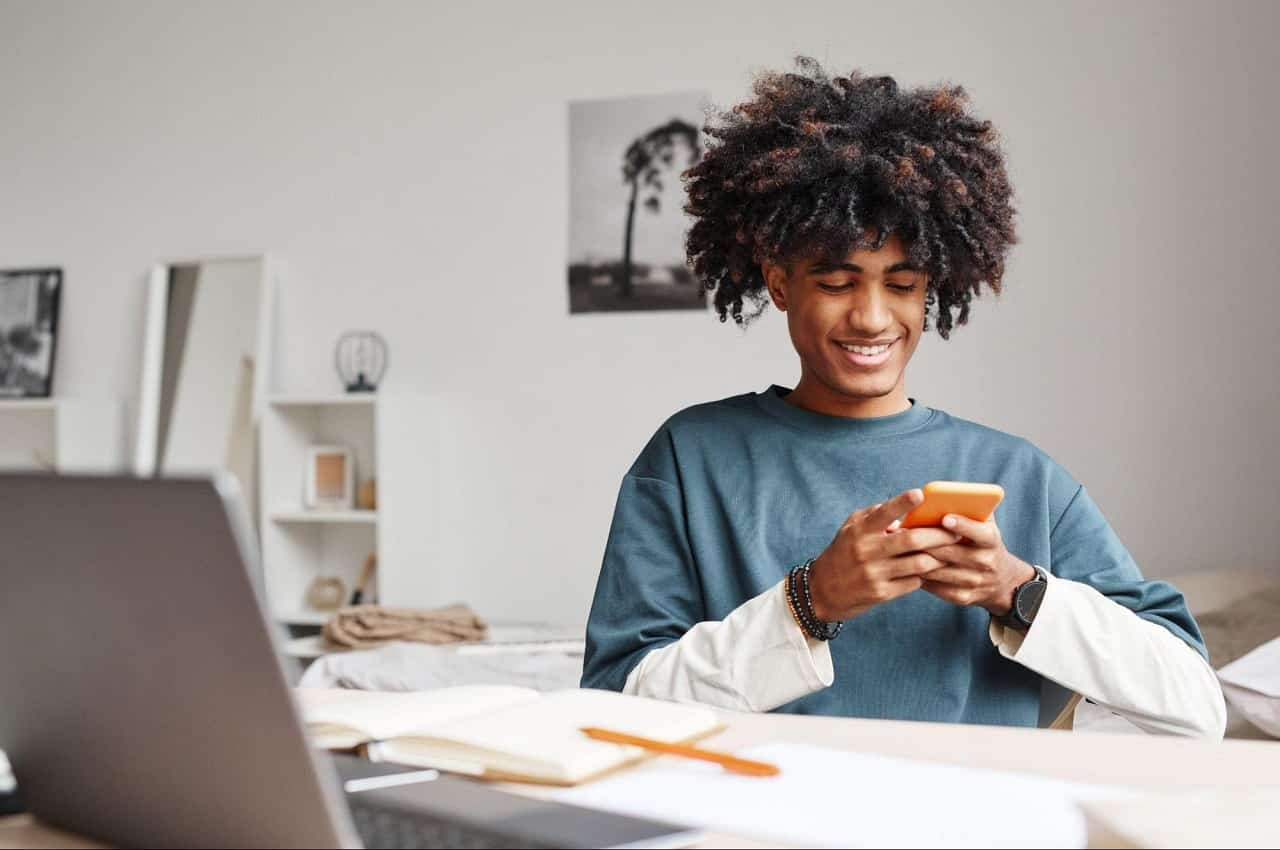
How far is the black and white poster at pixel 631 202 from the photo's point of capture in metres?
3.94

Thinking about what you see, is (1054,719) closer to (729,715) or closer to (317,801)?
(729,715)

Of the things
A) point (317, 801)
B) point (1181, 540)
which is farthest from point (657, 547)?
point (1181, 540)

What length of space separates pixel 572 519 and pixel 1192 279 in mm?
1833

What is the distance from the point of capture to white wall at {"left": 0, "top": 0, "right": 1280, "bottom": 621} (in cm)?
342

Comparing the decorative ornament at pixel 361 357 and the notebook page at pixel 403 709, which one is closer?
the notebook page at pixel 403 709

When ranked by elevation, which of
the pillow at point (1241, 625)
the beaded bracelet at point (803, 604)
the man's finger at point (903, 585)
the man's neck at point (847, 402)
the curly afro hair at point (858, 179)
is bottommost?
the pillow at point (1241, 625)

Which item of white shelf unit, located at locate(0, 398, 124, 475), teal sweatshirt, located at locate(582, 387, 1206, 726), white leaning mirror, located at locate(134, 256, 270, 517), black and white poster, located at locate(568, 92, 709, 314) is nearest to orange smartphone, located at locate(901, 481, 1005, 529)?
teal sweatshirt, located at locate(582, 387, 1206, 726)

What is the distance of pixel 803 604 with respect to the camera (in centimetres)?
127

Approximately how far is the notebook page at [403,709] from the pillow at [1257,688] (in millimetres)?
1581

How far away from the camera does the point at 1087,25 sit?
3512 mm

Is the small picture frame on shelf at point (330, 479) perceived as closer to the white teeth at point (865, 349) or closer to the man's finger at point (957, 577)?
the white teeth at point (865, 349)

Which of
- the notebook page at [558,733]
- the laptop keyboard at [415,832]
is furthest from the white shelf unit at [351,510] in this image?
the laptop keyboard at [415,832]

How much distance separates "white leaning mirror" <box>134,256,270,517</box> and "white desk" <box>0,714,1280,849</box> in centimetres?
352

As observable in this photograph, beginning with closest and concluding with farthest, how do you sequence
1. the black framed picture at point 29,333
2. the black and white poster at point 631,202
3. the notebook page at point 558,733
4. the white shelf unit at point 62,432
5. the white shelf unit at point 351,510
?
the notebook page at point 558,733 → the black and white poster at point 631,202 → the white shelf unit at point 351,510 → the white shelf unit at point 62,432 → the black framed picture at point 29,333
